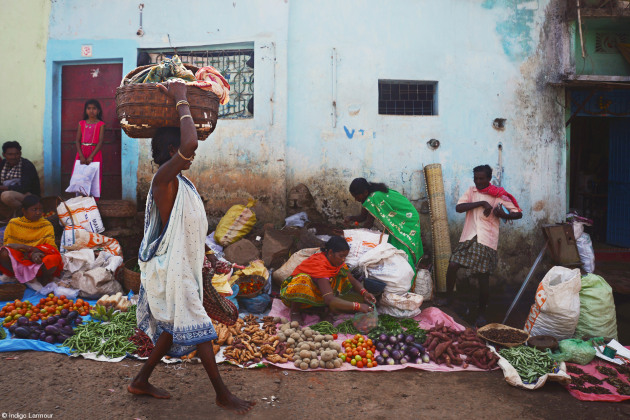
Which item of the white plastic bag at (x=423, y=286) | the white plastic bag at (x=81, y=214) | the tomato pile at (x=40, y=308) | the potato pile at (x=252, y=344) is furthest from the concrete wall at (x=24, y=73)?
the white plastic bag at (x=423, y=286)

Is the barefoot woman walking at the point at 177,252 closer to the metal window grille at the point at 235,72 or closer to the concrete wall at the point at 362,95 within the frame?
the concrete wall at the point at 362,95

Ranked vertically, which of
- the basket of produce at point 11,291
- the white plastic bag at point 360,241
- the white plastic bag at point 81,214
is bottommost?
the basket of produce at point 11,291

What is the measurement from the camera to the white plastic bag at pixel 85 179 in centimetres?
654

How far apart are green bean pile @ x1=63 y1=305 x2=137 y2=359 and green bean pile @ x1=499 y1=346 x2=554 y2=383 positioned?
319 cm

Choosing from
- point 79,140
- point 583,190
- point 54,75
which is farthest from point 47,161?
point 583,190

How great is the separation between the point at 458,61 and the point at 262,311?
15.3 feet

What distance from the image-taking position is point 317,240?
604 centimetres

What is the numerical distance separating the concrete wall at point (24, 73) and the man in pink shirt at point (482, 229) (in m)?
6.22

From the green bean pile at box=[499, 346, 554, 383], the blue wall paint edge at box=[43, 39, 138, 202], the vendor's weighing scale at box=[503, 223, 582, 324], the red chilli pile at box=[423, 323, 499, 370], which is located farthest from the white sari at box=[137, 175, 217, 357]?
the blue wall paint edge at box=[43, 39, 138, 202]

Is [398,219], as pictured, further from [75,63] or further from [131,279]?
[75,63]

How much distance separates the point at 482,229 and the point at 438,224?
3.16ft

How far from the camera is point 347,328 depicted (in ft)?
15.5

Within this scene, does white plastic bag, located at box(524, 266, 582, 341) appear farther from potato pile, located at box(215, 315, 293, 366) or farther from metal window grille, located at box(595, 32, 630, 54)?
metal window grille, located at box(595, 32, 630, 54)

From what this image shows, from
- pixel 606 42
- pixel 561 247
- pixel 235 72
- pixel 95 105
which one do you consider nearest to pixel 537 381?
pixel 561 247
